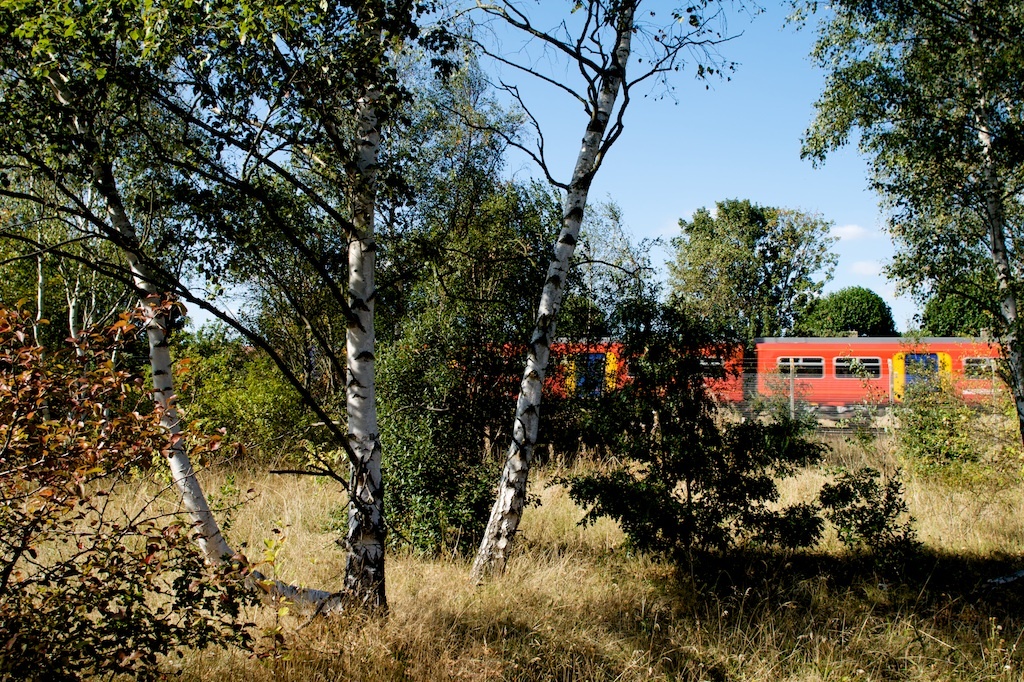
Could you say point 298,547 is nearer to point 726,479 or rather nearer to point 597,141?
point 726,479

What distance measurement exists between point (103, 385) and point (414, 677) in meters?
2.22

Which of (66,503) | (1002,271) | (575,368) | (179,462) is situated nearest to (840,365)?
(1002,271)

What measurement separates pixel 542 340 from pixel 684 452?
1.44 metres

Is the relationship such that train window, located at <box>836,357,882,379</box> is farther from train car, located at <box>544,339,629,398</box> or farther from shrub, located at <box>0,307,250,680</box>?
shrub, located at <box>0,307,250,680</box>

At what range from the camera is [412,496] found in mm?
6820

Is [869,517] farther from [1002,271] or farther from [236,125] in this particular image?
[236,125]

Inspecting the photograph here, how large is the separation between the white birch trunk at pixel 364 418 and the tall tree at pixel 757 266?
28.9 metres

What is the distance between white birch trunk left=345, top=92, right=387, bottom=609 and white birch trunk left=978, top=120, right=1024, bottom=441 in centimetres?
656

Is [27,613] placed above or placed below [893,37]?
below

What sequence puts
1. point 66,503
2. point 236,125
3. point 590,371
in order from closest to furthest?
point 66,503 < point 236,125 < point 590,371

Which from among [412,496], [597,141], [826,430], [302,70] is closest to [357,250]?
[302,70]

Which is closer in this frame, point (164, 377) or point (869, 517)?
point (164, 377)

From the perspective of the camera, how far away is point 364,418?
14.8 feet

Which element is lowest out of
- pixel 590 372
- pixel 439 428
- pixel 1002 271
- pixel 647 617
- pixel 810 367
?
pixel 647 617
